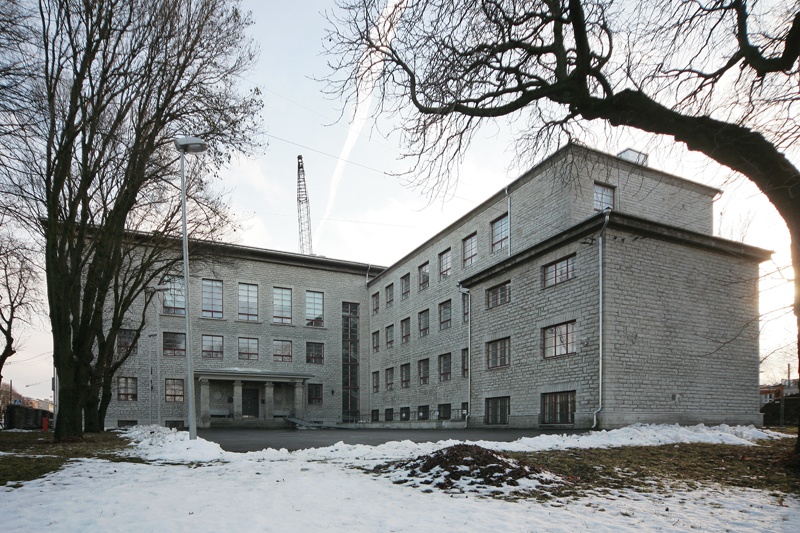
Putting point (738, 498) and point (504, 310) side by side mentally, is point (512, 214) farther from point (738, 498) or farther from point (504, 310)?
point (738, 498)

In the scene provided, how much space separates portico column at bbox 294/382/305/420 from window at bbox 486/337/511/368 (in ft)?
60.6

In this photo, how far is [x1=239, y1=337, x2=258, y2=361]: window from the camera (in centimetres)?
4038

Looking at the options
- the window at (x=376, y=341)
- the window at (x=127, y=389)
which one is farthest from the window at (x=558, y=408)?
the window at (x=127, y=389)

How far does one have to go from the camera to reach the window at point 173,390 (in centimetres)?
3731

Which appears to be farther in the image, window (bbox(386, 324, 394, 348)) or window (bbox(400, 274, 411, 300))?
window (bbox(386, 324, 394, 348))

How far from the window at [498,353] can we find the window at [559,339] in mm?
2815

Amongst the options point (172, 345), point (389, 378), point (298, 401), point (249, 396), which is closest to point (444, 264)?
point (389, 378)

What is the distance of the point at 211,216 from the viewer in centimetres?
2080

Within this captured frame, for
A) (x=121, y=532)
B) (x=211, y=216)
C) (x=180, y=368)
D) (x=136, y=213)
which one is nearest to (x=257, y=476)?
(x=121, y=532)

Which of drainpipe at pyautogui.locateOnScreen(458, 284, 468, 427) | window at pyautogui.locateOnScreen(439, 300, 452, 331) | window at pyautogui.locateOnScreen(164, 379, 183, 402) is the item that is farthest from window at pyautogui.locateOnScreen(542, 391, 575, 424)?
window at pyautogui.locateOnScreen(164, 379, 183, 402)

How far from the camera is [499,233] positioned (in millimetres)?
28391

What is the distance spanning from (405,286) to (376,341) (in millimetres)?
6437

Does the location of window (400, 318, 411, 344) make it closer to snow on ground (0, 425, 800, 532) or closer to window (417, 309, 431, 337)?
window (417, 309, 431, 337)

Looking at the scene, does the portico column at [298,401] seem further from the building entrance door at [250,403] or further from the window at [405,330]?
the window at [405,330]
